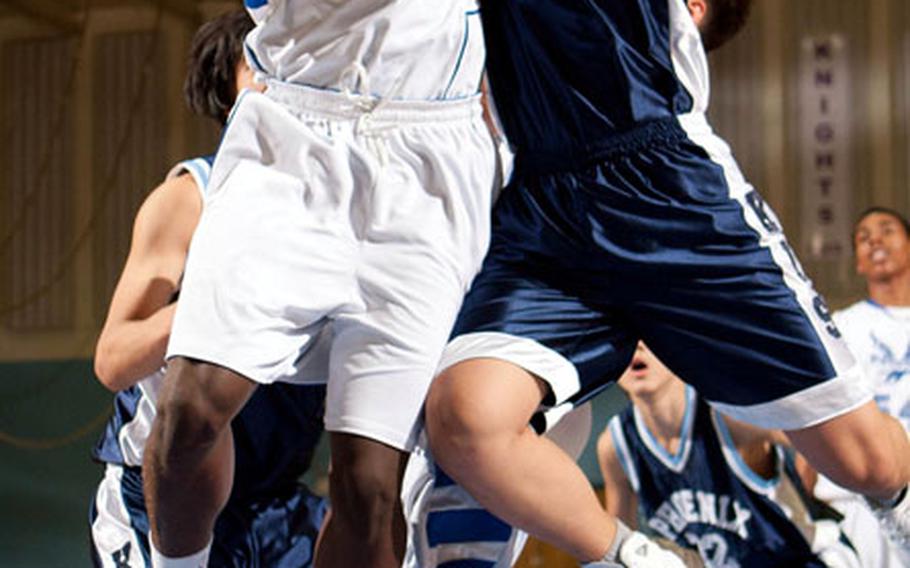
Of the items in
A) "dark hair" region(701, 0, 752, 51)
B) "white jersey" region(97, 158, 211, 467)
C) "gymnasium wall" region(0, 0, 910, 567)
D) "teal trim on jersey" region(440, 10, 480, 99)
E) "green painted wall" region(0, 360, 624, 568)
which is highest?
"teal trim on jersey" region(440, 10, 480, 99)

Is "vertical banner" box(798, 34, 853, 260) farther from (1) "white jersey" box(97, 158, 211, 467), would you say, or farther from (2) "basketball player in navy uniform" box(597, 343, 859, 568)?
(1) "white jersey" box(97, 158, 211, 467)

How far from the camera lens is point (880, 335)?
4438 millimetres

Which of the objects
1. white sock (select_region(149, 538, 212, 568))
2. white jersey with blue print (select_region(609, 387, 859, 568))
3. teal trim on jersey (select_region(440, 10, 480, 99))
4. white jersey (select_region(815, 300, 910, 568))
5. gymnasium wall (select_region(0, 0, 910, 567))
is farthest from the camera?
gymnasium wall (select_region(0, 0, 910, 567))

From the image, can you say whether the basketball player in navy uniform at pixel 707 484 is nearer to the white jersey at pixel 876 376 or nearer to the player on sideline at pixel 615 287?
the white jersey at pixel 876 376

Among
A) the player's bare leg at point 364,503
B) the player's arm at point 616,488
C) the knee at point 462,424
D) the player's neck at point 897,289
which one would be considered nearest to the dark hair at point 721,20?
the knee at point 462,424

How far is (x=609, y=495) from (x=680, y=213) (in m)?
1.86

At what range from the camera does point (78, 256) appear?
875 centimetres

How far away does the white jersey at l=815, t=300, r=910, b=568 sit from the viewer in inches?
159

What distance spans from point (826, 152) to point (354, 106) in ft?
19.7

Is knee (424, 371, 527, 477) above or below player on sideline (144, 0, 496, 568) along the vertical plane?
below

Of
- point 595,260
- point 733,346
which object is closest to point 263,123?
point 595,260

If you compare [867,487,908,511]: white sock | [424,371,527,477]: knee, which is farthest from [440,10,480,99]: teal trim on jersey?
[867,487,908,511]: white sock

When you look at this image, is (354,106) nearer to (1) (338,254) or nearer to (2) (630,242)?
(1) (338,254)

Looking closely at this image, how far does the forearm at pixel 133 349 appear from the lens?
6.86 feet
